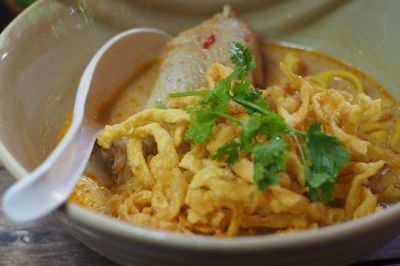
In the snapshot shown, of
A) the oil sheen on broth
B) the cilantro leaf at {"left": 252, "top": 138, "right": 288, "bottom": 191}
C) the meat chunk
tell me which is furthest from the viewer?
the meat chunk

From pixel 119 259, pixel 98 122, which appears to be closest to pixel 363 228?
pixel 119 259

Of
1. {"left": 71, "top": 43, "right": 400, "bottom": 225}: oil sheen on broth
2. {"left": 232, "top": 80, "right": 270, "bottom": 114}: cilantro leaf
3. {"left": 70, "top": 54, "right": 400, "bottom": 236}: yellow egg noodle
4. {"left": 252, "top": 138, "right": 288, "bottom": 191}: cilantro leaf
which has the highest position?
{"left": 232, "top": 80, "right": 270, "bottom": 114}: cilantro leaf

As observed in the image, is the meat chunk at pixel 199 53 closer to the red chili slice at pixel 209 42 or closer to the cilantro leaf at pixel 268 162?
the red chili slice at pixel 209 42

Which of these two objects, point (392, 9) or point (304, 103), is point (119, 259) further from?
point (392, 9)

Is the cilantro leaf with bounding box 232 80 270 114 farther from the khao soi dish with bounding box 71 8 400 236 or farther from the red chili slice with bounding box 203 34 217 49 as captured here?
the red chili slice with bounding box 203 34 217 49

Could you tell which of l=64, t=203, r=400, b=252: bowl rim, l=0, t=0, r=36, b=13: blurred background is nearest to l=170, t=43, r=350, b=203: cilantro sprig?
l=64, t=203, r=400, b=252: bowl rim

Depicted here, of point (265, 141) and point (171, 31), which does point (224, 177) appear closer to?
point (265, 141)
